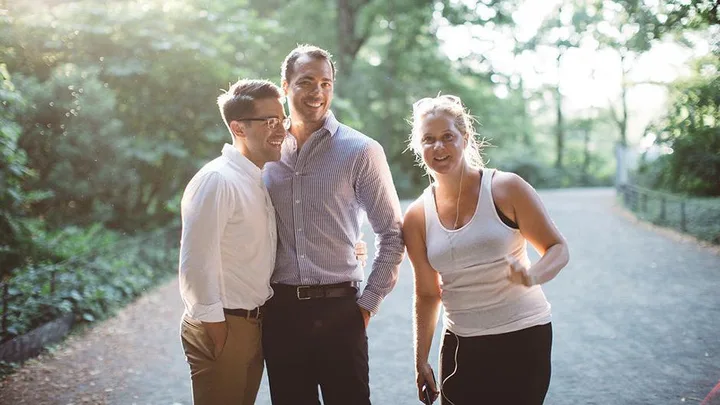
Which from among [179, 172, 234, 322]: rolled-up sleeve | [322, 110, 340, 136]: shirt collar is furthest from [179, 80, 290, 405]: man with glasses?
[322, 110, 340, 136]: shirt collar

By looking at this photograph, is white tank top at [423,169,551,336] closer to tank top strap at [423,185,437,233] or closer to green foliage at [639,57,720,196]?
tank top strap at [423,185,437,233]

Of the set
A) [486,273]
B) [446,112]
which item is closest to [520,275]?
[486,273]

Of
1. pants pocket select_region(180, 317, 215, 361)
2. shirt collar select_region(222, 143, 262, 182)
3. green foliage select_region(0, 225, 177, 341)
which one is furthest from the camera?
green foliage select_region(0, 225, 177, 341)

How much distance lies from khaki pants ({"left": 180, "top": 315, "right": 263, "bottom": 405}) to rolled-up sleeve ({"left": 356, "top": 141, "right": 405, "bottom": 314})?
57 cm

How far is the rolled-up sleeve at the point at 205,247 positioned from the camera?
285 cm

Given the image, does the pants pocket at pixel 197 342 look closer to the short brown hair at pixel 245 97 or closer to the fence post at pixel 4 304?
the short brown hair at pixel 245 97

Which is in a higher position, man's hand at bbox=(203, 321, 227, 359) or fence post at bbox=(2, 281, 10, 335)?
man's hand at bbox=(203, 321, 227, 359)

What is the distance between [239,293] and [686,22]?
3.61 metres

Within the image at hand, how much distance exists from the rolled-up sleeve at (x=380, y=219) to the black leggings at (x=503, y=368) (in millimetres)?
510

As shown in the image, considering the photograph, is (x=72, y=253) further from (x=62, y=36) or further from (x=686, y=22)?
(x=686, y=22)

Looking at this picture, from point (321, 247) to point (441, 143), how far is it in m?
0.76

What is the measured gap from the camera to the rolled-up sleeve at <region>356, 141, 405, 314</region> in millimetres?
3185

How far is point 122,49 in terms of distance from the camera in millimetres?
12453

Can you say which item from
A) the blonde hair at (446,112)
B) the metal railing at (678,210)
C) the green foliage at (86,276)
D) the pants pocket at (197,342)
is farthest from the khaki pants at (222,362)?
the metal railing at (678,210)
